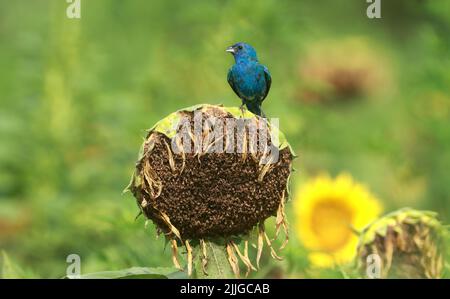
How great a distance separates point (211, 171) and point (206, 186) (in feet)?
0.10

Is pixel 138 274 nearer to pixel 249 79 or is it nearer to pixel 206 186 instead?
pixel 206 186

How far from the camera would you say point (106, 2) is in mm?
6316

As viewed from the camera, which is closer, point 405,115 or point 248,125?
point 248,125

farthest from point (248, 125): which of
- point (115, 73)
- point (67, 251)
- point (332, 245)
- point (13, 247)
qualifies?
point (115, 73)

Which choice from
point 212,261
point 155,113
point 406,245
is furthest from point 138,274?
point 155,113

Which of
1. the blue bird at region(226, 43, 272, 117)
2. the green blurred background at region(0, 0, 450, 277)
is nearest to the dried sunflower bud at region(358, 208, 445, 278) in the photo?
the blue bird at region(226, 43, 272, 117)

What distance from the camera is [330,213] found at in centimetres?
433

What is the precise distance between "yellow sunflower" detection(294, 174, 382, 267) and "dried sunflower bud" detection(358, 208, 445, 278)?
1.39m

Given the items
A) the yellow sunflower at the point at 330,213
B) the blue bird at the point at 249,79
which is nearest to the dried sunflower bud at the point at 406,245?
the blue bird at the point at 249,79

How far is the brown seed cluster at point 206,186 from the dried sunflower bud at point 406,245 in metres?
0.55

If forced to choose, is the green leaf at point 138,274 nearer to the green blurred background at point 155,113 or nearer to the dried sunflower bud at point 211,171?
the dried sunflower bud at point 211,171

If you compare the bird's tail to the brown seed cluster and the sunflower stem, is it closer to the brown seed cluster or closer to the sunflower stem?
the brown seed cluster

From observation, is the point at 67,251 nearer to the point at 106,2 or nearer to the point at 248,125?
the point at 106,2

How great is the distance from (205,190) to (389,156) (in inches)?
128
